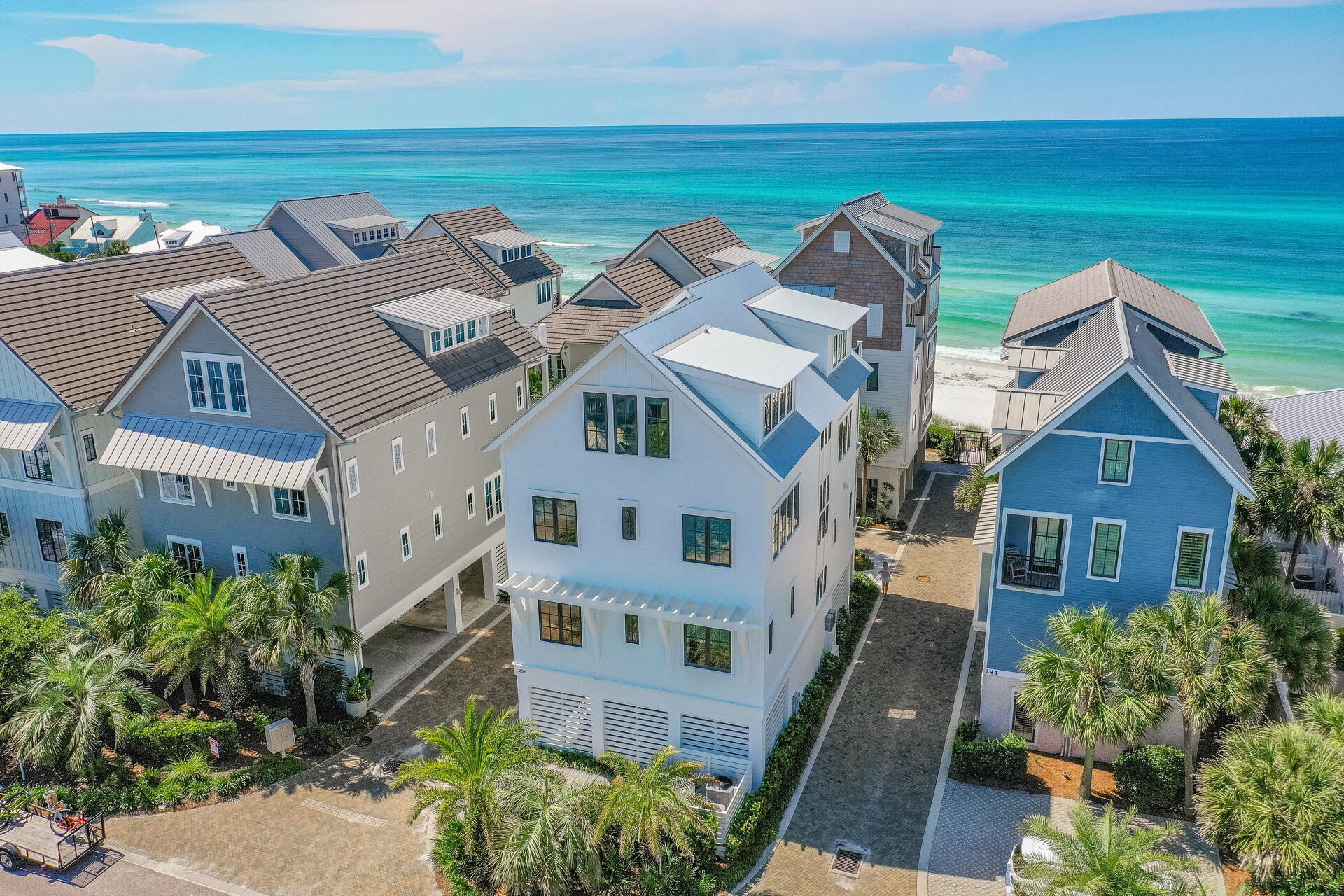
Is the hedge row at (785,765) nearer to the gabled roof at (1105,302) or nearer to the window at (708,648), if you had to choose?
the window at (708,648)

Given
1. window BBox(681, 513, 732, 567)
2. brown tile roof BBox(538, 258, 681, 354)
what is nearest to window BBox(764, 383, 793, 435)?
window BBox(681, 513, 732, 567)

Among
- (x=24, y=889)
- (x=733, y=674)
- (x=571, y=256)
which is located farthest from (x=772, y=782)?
(x=571, y=256)

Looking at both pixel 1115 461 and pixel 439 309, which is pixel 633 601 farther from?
pixel 439 309

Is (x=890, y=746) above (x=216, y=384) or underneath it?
underneath

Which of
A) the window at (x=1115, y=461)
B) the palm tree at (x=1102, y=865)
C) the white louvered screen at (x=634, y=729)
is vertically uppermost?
the window at (x=1115, y=461)

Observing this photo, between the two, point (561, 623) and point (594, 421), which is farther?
point (561, 623)

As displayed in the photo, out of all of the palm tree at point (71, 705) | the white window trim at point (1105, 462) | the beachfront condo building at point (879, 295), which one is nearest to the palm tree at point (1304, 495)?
the white window trim at point (1105, 462)

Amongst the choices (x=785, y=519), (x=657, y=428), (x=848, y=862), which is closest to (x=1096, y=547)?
(x=785, y=519)
